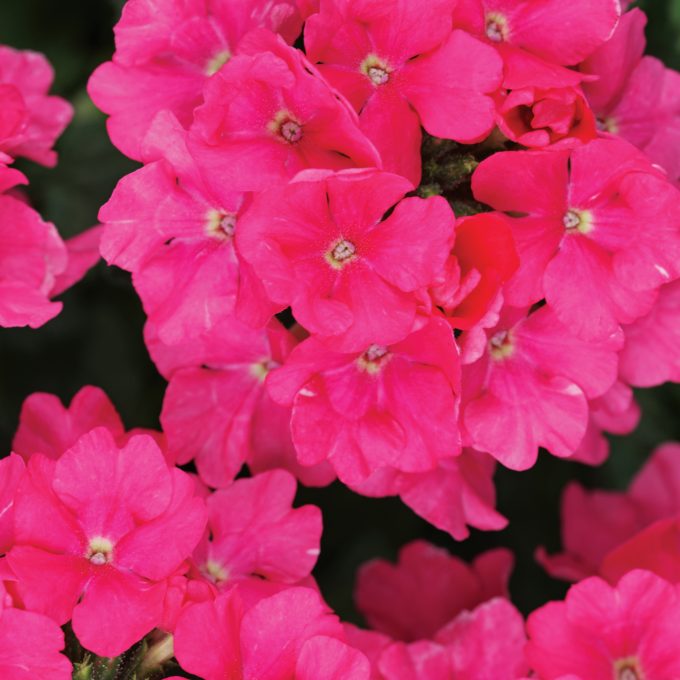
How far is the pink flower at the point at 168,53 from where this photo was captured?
40.4 inches

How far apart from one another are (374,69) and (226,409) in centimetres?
35

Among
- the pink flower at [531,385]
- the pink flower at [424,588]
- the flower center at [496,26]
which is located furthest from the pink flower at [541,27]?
the pink flower at [424,588]

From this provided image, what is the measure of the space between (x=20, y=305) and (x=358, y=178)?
33 cm

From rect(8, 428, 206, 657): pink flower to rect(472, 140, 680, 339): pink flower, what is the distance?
12.8 inches

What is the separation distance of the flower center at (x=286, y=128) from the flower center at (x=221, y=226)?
93mm

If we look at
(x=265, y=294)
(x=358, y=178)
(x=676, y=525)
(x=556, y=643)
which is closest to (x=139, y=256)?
(x=265, y=294)

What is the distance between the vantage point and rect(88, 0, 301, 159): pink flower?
103 centimetres

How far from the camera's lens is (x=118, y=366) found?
4.84 feet

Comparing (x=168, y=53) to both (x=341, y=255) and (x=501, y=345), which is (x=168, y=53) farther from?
(x=501, y=345)

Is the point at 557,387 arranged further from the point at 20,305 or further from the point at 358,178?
the point at 20,305

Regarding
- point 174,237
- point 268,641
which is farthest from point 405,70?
point 268,641

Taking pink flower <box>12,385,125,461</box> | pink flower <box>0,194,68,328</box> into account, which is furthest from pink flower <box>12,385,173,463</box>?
pink flower <box>0,194,68,328</box>

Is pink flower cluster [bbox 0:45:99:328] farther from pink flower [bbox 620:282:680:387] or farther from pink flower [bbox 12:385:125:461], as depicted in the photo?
pink flower [bbox 620:282:680:387]

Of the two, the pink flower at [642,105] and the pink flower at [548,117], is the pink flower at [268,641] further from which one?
the pink flower at [642,105]
